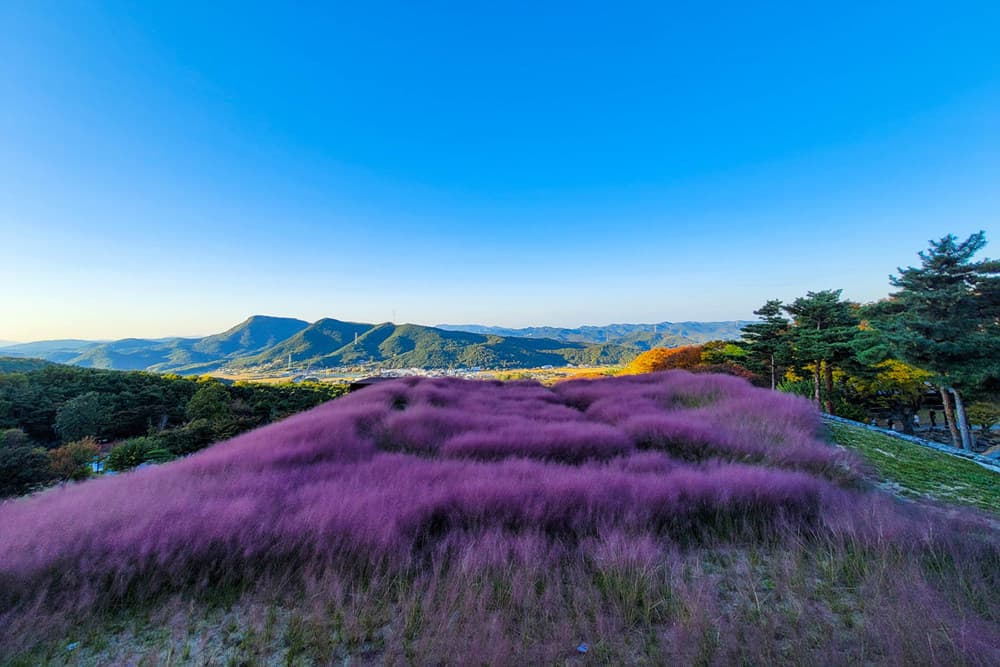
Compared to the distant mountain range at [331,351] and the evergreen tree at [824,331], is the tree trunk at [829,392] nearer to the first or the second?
the evergreen tree at [824,331]

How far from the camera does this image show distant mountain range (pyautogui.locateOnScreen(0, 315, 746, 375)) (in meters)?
118

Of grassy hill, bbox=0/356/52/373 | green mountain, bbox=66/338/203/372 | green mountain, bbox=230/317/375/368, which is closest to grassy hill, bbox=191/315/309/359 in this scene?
green mountain, bbox=66/338/203/372

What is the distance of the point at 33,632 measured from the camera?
1594 millimetres

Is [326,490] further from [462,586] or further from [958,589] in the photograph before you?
[958,589]

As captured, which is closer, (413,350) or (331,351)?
(331,351)

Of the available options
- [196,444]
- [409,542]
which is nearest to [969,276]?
[409,542]

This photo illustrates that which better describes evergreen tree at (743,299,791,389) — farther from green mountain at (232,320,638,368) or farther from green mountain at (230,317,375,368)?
green mountain at (230,317,375,368)

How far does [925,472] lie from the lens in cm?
443

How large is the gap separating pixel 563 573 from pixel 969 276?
717 inches

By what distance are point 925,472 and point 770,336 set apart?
627 inches

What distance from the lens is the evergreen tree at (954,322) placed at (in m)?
10.6

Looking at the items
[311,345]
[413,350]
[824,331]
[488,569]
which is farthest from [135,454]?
[311,345]

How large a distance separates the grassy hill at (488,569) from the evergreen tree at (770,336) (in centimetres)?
1663

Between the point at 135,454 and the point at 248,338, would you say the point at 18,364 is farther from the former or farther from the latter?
the point at 248,338
